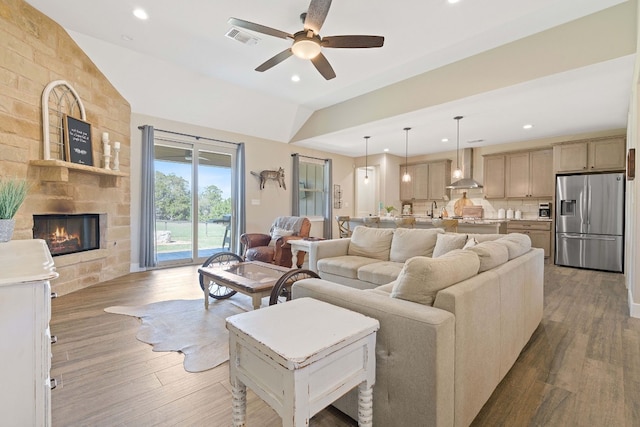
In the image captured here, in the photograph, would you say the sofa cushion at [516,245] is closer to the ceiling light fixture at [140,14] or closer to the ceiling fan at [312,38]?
the ceiling fan at [312,38]

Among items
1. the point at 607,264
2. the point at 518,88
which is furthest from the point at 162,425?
the point at 607,264

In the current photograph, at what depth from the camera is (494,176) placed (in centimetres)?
719

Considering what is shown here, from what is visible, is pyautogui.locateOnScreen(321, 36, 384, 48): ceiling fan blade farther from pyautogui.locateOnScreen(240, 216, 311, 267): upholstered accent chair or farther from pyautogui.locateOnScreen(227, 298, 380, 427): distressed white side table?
pyautogui.locateOnScreen(240, 216, 311, 267): upholstered accent chair

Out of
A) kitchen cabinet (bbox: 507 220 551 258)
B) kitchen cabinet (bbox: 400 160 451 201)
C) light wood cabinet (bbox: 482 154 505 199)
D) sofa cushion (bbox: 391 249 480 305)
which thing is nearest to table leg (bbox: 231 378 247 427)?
sofa cushion (bbox: 391 249 480 305)

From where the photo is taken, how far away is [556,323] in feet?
9.56

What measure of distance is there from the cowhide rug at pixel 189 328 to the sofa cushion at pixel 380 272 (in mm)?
1398

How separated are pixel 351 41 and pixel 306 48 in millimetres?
453

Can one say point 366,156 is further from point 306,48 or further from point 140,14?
point 140,14

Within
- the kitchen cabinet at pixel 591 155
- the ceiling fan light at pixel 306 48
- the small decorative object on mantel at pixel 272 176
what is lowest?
the small decorative object on mantel at pixel 272 176

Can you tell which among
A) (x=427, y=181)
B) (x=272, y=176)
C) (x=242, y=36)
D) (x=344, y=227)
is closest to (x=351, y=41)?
(x=242, y=36)

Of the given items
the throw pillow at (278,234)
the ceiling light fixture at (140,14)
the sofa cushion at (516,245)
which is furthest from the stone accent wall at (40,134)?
the sofa cushion at (516,245)

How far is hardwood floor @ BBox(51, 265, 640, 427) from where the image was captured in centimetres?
160

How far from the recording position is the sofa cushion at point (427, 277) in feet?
4.56

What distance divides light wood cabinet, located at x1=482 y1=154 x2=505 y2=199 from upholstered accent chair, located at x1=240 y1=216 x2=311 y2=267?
4996 millimetres
